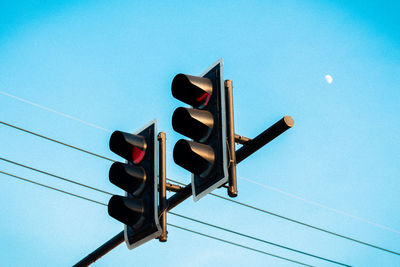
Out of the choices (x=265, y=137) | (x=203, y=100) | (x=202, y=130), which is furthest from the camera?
(x=203, y=100)

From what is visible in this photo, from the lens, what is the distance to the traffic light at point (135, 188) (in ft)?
17.7

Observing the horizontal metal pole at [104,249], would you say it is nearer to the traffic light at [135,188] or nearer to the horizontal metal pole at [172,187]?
the traffic light at [135,188]

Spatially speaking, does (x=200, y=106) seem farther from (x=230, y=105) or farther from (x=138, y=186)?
(x=138, y=186)

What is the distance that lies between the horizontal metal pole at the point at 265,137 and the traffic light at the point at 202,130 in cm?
22

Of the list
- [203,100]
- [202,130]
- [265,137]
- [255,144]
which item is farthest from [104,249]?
[265,137]

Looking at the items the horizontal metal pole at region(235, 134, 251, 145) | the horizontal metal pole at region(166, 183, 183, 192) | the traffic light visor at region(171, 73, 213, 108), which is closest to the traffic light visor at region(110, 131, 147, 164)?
the horizontal metal pole at region(166, 183, 183, 192)

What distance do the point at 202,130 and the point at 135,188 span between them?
1.12m

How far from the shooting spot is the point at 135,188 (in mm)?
5516

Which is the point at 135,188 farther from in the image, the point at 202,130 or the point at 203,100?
the point at 203,100

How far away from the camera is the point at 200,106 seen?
5027mm

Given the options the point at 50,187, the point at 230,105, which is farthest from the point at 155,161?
the point at 50,187

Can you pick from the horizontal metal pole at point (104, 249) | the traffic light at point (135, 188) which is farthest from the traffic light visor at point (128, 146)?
the horizontal metal pole at point (104, 249)

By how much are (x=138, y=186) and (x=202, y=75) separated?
1329 millimetres

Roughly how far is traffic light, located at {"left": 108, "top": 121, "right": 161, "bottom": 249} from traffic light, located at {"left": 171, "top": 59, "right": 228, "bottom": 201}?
0.68m
